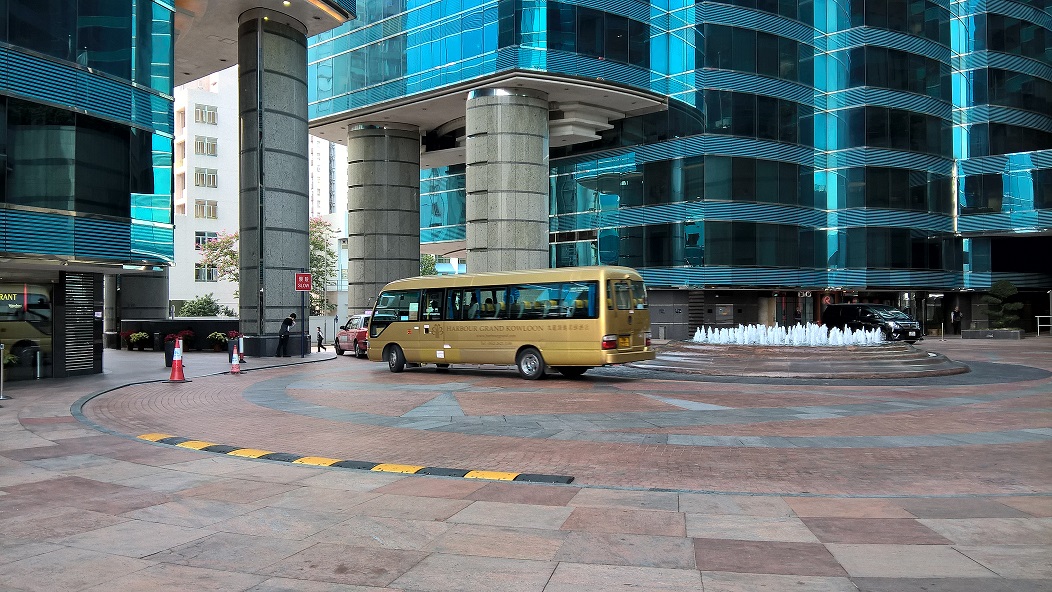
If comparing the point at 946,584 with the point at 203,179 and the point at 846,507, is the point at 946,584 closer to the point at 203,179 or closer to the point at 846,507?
the point at 846,507

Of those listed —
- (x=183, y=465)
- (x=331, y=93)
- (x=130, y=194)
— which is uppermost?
(x=331, y=93)

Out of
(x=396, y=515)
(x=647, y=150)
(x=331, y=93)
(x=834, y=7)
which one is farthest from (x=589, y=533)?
(x=834, y=7)

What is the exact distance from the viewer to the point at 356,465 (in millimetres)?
10031

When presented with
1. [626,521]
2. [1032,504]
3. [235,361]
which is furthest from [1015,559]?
[235,361]

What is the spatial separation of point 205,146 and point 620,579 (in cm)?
7650

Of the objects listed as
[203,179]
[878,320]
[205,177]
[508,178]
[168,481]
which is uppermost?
[205,177]

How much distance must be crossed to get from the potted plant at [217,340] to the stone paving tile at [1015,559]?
3447 centimetres

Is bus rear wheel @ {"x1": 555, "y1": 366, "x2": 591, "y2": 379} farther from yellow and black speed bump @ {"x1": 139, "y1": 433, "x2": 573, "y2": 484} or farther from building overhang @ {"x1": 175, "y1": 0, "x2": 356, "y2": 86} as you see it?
building overhang @ {"x1": 175, "y1": 0, "x2": 356, "y2": 86}

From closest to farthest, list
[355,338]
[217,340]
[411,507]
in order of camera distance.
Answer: [411,507] < [355,338] < [217,340]

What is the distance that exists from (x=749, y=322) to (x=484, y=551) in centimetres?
4091

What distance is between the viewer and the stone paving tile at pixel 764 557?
5.92m

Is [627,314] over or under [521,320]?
over

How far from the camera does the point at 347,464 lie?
10086 mm

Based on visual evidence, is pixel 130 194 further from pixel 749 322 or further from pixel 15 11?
pixel 749 322
